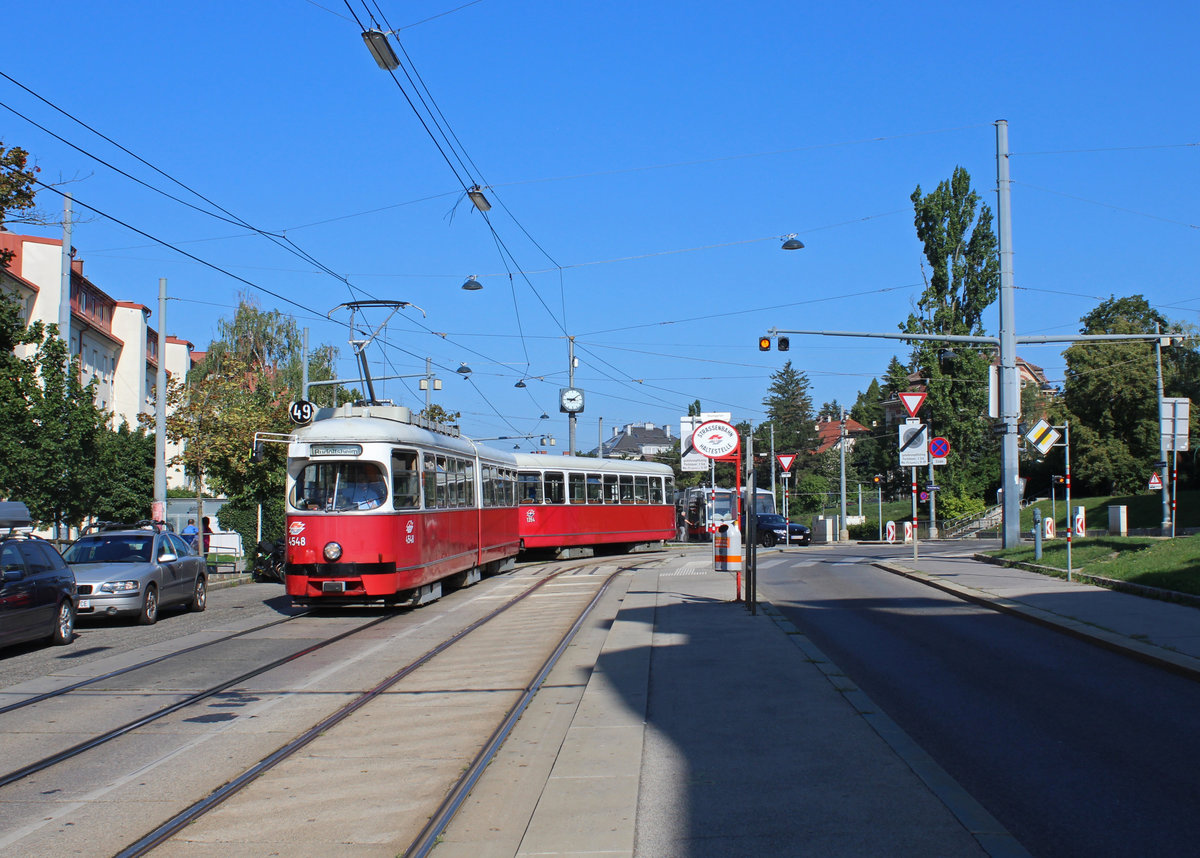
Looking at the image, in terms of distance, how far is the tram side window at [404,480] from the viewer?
651 inches

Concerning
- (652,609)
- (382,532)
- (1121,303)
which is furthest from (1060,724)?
(1121,303)

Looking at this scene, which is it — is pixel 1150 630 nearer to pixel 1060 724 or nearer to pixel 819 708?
pixel 1060 724

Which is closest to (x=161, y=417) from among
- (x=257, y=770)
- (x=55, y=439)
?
(x=55, y=439)

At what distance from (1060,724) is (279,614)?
13128mm

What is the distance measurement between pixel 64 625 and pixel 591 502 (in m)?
19.1

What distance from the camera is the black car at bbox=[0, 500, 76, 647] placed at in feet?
41.3

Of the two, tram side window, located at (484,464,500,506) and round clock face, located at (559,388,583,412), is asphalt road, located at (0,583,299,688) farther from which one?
round clock face, located at (559,388,583,412)

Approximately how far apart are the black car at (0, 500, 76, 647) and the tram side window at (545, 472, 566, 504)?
16607mm

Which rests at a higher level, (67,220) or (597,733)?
(67,220)

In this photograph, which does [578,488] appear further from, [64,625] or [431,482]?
[64,625]

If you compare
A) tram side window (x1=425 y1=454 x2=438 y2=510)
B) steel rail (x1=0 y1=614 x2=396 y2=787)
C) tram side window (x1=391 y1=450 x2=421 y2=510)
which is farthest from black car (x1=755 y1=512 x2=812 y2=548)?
steel rail (x1=0 y1=614 x2=396 y2=787)

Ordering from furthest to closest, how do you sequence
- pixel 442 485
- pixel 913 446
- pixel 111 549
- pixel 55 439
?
pixel 913 446
pixel 55 439
pixel 442 485
pixel 111 549

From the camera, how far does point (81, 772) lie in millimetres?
7121

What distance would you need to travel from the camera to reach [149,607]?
16.6m
